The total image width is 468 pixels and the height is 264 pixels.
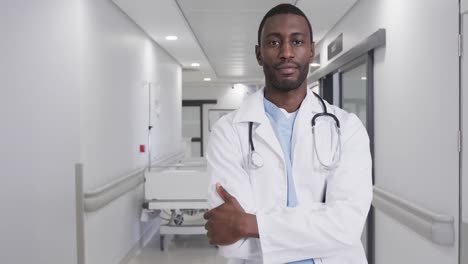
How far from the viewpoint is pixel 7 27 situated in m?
2.96

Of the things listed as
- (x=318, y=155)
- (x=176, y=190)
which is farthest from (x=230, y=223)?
(x=176, y=190)

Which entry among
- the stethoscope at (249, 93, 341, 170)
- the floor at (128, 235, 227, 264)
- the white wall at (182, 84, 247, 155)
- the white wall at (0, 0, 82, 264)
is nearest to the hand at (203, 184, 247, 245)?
the stethoscope at (249, 93, 341, 170)

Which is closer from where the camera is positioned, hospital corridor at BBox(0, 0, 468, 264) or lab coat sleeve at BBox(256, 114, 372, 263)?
lab coat sleeve at BBox(256, 114, 372, 263)

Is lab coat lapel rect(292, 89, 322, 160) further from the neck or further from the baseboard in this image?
the baseboard

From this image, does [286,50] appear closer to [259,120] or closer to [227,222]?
[259,120]

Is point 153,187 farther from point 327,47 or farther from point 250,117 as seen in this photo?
point 250,117

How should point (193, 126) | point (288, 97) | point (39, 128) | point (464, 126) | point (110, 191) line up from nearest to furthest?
1. point (288, 97)
2. point (464, 126)
3. point (39, 128)
4. point (110, 191)
5. point (193, 126)

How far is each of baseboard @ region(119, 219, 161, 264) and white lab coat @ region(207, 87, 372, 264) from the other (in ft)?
11.0

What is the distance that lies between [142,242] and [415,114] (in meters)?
3.74

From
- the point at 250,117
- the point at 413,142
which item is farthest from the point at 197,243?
the point at 250,117

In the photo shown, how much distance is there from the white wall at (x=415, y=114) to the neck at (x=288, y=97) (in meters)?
1.15

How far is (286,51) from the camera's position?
140 cm

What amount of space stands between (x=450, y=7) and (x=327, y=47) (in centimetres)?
355

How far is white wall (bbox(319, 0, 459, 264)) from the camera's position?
2.35 meters
